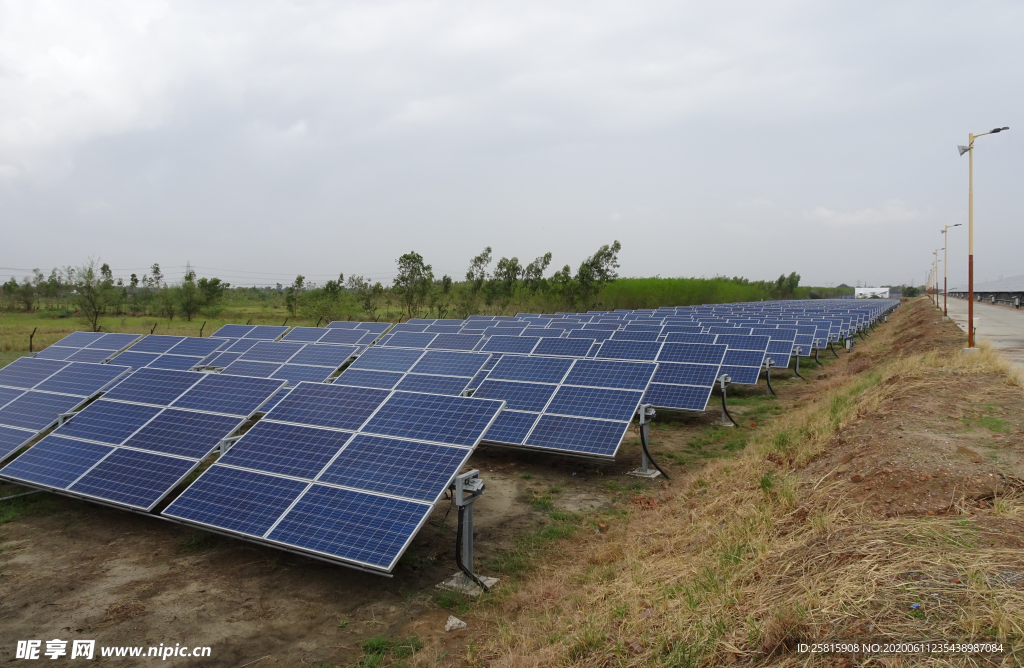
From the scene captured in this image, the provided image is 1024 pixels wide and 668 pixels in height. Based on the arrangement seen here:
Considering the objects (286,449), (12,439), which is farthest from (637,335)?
(12,439)

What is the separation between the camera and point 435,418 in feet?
27.3

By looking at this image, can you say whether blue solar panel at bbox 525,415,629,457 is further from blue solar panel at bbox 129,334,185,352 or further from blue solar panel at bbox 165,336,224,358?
blue solar panel at bbox 129,334,185,352

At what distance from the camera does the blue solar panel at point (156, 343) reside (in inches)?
737

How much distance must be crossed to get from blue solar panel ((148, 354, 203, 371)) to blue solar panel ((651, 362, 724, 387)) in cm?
1361

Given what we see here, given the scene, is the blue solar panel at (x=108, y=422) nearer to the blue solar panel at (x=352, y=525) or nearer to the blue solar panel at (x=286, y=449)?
the blue solar panel at (x=286, y=449)

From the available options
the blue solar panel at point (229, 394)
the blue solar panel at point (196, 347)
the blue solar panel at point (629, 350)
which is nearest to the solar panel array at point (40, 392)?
the blue solar panel at point (229, 394)

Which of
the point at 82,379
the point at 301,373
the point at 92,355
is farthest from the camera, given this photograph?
the point at 92,355

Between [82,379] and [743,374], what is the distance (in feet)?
61.5

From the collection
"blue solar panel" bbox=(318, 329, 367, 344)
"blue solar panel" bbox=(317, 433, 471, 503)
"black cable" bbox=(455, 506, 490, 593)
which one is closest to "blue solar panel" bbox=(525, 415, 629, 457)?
"blue solar panel" bbox=(317, 433, 471, 503)

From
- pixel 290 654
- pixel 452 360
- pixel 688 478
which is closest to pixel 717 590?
pixel 290 654

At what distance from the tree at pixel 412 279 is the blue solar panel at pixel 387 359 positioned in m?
35.1

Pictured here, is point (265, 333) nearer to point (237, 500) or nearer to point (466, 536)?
point (237, 500)

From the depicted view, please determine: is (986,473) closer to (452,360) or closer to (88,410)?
(452,360)

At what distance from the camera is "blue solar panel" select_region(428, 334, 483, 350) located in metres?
18.2
